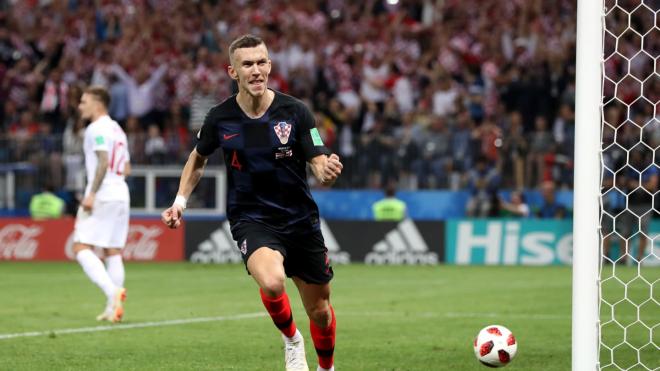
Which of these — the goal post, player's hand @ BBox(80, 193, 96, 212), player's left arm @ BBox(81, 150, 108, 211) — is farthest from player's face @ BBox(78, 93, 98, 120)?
the goal post

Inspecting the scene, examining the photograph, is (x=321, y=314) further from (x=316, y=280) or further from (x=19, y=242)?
(x=19, y=242)

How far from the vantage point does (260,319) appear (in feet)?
37.8

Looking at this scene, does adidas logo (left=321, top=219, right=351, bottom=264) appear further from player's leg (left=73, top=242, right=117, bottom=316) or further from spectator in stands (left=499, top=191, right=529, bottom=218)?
player's leg (left=73, top=242, right=117, bottom=316)

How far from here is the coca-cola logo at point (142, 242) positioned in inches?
843

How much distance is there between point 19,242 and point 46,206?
81 centimetres

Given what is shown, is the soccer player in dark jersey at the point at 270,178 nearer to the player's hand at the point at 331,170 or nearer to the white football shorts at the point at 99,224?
Result: the player's hand at the point at 331,170

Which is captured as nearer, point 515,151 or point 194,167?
point 194,167

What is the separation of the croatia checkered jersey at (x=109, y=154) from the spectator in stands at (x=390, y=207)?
949cm

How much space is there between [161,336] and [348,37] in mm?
14680

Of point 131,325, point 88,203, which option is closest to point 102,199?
point 88,203

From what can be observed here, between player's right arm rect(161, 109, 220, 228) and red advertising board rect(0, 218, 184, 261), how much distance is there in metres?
14.2

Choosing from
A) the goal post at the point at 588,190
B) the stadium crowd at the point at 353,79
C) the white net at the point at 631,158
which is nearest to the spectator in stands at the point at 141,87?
the stadium crowd at the point at 353,79

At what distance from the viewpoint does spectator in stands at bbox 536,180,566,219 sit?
20.6 meters

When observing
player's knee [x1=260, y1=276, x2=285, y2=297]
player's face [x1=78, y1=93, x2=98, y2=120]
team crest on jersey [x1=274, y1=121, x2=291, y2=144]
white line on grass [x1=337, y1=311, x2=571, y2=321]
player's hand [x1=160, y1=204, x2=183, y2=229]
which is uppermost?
player's face [x1=78, y1=93, x2=98, y2=120]
